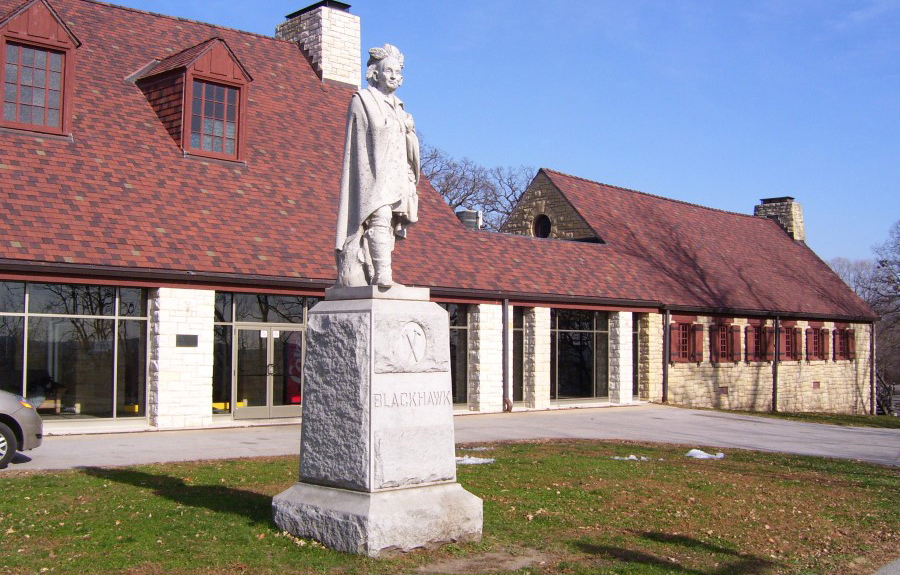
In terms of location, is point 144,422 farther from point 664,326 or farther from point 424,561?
point 664,326

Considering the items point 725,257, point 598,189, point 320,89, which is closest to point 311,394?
point 320,89

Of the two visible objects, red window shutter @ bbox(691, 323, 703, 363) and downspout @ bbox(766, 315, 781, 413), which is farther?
downspout @ bbox(766, 315, 781, 413)

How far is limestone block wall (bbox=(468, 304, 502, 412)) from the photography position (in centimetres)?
2205

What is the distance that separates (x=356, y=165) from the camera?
809 centimetres

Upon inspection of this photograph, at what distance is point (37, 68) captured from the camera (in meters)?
17.4

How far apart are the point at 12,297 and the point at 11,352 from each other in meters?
0.91

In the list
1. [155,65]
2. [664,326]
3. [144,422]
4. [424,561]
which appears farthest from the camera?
[664,326]

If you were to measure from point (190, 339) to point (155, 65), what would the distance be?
22.0 ft

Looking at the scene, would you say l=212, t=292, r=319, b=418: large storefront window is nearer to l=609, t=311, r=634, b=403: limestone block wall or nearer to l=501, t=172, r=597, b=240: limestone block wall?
l=609, t=311, r=634, b=403: limestone block wall

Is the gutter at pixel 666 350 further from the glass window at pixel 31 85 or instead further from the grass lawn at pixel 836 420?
the glass window at pixel 31 85

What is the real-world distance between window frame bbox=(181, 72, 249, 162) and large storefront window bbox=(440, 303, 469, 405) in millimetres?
5957

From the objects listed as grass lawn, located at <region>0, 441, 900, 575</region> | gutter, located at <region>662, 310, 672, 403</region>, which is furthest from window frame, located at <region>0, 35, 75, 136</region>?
gutter, located at <region>662, 310, 672, 403</region>

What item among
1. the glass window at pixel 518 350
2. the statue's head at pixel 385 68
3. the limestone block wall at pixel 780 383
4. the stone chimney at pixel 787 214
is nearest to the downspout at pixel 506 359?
the glass window at pixel 518 350

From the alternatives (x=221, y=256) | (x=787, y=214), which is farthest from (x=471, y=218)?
(x=787, y=214)
